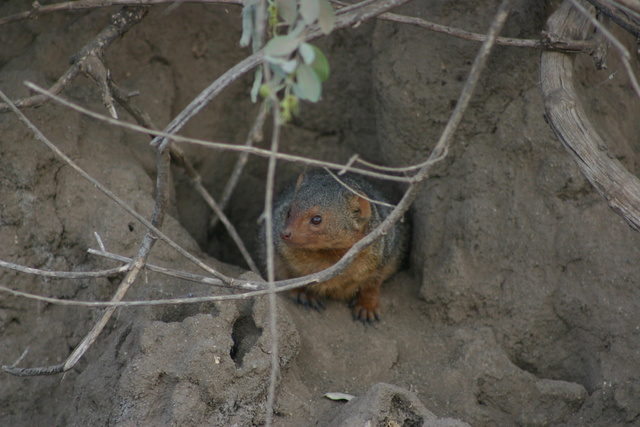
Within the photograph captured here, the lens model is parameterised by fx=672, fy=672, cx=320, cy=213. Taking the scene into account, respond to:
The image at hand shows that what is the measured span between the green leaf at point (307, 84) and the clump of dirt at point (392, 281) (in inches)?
45.7

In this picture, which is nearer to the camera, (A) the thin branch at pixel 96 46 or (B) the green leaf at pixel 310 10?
(B) the green leaf at pixel 310 10

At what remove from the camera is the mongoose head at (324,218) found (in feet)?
12.7

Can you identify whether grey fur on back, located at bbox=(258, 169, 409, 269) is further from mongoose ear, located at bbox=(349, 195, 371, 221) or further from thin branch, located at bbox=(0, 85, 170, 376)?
thin branch, located at bbox=(0, 85, 170, 376)

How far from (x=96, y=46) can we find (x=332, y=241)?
1.68 m

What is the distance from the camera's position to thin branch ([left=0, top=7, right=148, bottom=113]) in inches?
127

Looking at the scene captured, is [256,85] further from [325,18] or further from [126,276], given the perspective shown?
[126,276]

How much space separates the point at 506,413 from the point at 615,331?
688 millimetres

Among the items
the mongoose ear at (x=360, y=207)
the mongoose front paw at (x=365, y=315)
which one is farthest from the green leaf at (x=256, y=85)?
the mongoose front paw at (x=365, y=315)

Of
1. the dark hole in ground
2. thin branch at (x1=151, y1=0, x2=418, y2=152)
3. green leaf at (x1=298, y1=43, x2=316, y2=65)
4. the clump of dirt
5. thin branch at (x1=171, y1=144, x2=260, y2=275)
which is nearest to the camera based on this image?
green leaf at (x1=298, y1=43, x2=316, y2=65)

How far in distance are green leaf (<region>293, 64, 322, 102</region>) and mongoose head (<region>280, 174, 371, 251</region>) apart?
5.04 ft

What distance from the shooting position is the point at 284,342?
3.11m

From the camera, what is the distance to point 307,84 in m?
2.33

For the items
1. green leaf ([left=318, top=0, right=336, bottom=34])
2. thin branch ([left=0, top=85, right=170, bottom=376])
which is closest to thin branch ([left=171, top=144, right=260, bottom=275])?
thin branch ([left=0, top=85, right=170, bottom=376])

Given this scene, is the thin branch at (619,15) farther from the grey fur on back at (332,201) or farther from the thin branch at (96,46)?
the thin branch at (96,46)
